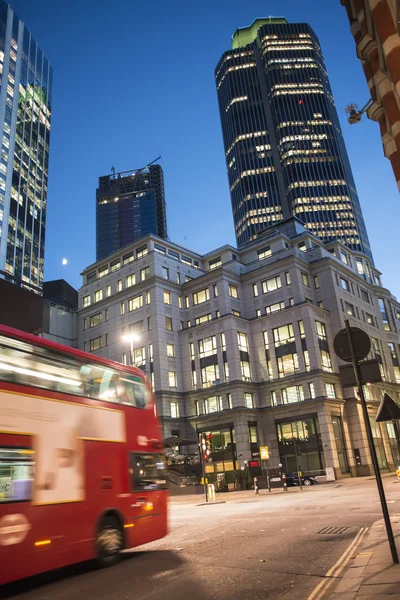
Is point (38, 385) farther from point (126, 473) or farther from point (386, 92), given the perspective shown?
point (386, 92)

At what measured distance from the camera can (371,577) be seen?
6387 millimetres

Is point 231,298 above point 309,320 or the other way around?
above

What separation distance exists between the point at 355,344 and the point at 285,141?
168165 millimetres

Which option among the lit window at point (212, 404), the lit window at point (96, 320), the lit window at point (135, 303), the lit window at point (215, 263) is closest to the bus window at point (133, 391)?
the lit window at point (212, 404)

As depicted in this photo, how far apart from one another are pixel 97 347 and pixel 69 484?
60615mm

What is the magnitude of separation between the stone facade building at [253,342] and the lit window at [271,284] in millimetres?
157

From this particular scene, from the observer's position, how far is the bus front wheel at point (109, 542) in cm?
952

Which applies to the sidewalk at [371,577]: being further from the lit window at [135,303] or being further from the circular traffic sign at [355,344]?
the lit window at [135,303]

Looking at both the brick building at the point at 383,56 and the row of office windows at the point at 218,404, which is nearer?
the brick building at the point at 383,56

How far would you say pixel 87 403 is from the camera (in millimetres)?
9914

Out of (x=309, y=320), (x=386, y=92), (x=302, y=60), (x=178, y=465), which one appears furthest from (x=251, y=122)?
(x=386, y=92)

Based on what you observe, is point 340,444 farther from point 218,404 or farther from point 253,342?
point 253,342

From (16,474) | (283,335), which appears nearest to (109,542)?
(16,474)

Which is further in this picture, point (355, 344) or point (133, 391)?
point (133, 391)
